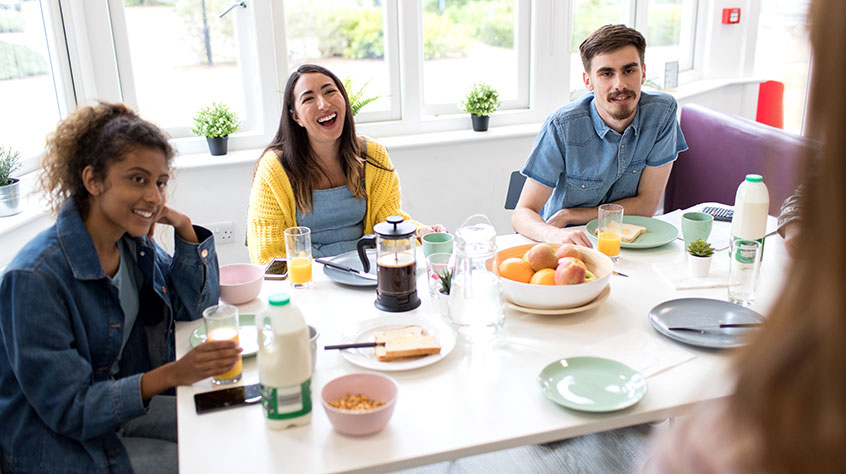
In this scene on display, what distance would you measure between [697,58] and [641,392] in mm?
Result: 4160

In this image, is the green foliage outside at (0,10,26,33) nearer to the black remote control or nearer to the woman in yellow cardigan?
the woman in yellow cardigan

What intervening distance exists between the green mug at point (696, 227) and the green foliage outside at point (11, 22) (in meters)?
2.48

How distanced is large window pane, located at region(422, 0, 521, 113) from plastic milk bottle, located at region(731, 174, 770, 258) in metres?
2.20

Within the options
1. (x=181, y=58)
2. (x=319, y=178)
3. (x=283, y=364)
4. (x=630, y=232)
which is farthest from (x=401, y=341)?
(x=181, y=58)

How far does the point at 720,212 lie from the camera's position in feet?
7.37

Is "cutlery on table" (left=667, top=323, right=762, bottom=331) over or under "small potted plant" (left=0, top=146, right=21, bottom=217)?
under

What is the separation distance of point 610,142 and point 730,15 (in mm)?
2867

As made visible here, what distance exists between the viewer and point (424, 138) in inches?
142

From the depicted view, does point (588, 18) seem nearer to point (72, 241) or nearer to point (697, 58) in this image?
point (697, 58)

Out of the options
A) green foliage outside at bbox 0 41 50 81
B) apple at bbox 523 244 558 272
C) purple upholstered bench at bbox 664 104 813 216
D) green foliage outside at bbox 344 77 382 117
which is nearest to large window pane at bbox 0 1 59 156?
green foliage outside at bbox 0 41 50 81

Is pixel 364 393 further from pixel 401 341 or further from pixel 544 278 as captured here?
pixel 544 278

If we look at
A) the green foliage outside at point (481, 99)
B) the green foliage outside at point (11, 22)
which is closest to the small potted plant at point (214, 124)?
the green foliage outside at point (11, 22)

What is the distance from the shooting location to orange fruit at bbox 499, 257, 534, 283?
1634 millimetres

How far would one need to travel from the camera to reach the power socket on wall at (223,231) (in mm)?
3244
